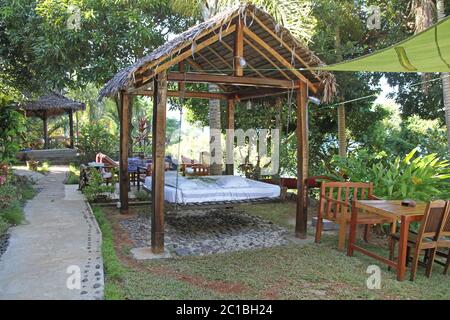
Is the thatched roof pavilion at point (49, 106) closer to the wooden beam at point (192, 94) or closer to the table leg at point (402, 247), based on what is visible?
the wooden beam at point (192, 94)

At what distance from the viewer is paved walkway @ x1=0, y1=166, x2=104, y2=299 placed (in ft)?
12.3

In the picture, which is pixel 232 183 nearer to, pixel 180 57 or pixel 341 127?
pixel 180 57

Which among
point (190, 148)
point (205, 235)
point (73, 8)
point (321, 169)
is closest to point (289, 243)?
point (205, 235)

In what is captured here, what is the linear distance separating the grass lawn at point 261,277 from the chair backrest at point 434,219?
54 cm

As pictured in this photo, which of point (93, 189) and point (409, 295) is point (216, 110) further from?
point (409, 295)

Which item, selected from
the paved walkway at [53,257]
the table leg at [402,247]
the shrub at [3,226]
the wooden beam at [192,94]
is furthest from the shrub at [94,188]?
the table leg at [402,247]

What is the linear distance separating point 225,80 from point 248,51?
1.16 m

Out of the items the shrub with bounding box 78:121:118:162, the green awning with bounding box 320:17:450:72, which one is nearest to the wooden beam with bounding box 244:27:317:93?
the green awning with bounding box 320:17:450:72

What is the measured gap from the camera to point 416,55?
3.38 meters

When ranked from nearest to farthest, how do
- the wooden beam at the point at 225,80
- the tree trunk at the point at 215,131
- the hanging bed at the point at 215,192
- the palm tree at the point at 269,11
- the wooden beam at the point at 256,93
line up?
the wooden beam at the point at 225,80 → the hanging bed at the point at 215,192 → the wooden beam at the point at 256,93 → the palm tree at the point at 269,11 → the tree trunk at the point at 215,131

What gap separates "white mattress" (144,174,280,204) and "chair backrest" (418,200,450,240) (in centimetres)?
266

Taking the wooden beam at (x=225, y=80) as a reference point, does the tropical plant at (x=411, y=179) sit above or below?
below

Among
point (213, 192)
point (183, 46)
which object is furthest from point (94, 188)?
point (183, 46)

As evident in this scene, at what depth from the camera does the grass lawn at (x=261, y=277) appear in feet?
13.0
